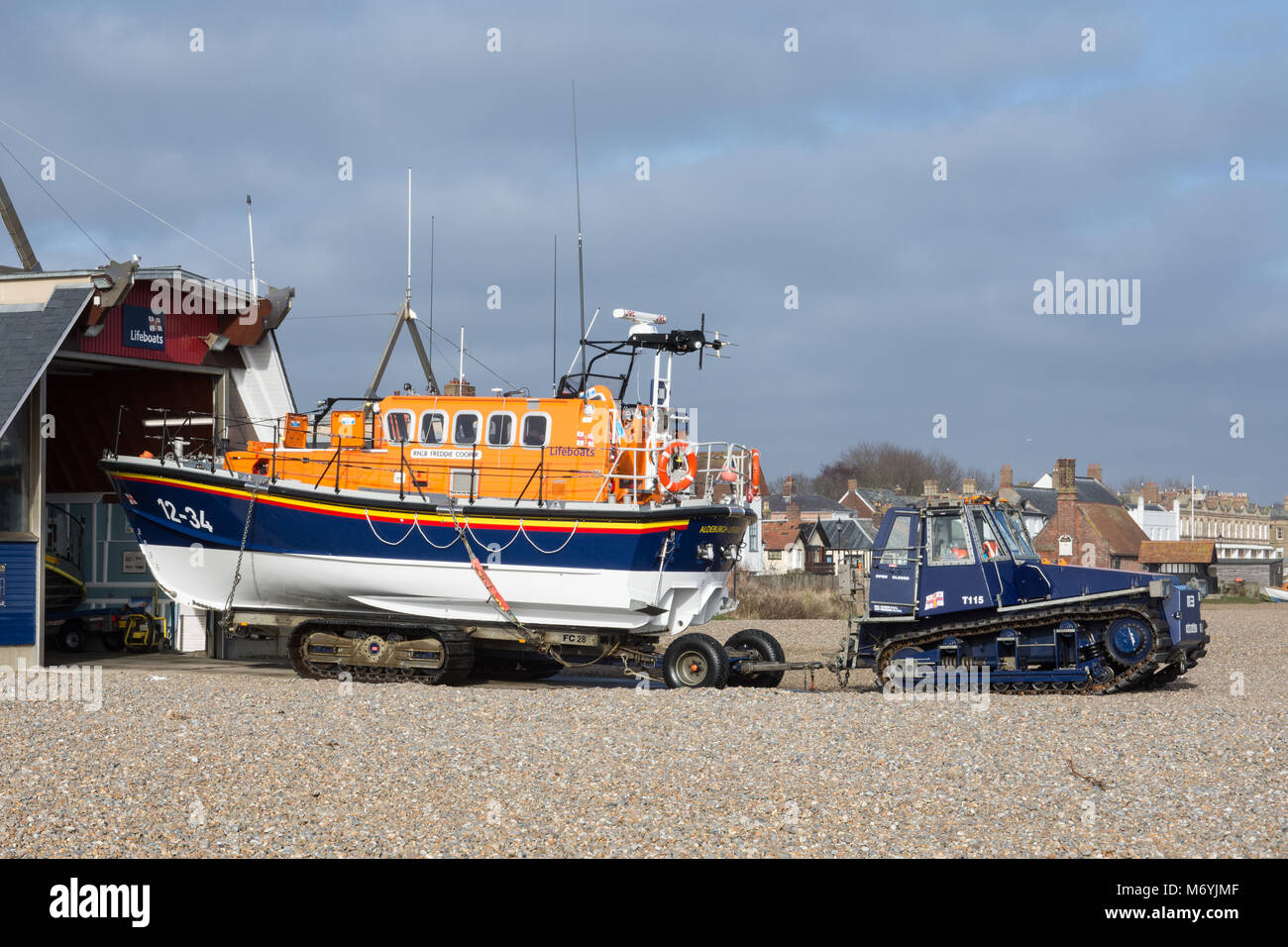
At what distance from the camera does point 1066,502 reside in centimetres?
6238

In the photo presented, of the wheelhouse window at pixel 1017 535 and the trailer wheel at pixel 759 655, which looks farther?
the trailer wheel at pixel 759 655

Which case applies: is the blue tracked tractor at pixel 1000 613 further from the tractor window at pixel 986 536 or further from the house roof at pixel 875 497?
the house roof at pixel 875 497

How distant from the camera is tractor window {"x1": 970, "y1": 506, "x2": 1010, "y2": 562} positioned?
52.8 ft

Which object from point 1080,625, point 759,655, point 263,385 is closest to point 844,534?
point 263,385

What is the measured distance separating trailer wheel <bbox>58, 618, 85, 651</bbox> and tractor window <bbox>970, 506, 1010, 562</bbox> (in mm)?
14746

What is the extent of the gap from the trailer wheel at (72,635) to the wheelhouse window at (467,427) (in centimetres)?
849

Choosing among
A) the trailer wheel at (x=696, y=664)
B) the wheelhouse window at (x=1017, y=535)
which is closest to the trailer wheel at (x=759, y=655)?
the trailer wheel at (x=696, y=664)

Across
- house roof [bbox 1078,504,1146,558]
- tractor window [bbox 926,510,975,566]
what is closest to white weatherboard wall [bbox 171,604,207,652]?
tractor window [bbox 926,510,975,566]

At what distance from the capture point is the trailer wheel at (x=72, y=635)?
21.1 m

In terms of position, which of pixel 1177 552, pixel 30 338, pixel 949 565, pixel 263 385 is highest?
pixel 30 338

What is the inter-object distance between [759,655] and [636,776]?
24.0 ft

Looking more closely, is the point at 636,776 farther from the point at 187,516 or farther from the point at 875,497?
the point at 875,497

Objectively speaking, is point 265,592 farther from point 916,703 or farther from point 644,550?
point 916,703
